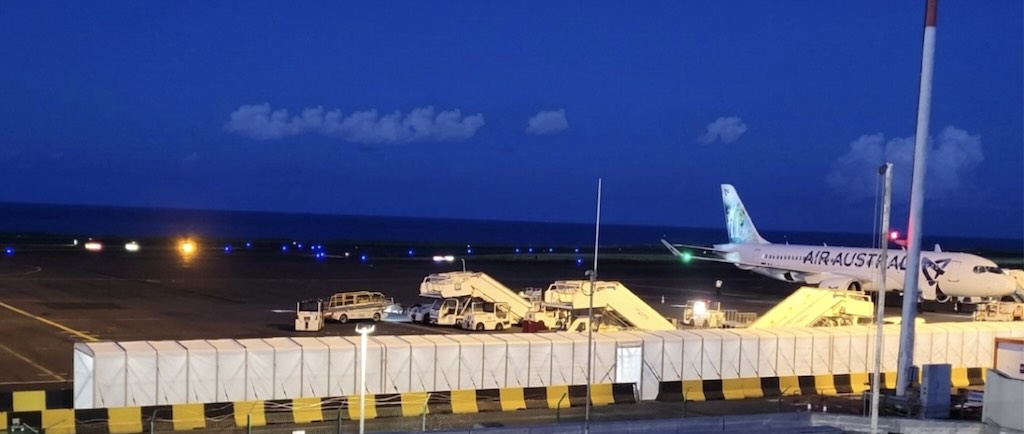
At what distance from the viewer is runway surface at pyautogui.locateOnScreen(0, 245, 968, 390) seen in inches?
1722

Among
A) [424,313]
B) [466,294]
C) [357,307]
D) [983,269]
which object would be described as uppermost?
[983,269]

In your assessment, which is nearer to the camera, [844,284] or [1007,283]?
[1007,283]

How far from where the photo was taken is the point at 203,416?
2917 centimetres

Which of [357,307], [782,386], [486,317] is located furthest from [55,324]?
[782,386]

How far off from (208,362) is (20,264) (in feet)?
220

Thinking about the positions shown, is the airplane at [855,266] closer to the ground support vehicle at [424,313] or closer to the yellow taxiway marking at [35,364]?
the ground support vehicle at [424,313]

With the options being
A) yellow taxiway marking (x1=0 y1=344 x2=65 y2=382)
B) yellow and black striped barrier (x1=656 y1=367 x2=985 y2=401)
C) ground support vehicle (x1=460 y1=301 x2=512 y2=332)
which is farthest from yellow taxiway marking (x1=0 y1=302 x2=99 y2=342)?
yellow and black striped barrier (x1=656 y1=367 x2=985 y2=401)

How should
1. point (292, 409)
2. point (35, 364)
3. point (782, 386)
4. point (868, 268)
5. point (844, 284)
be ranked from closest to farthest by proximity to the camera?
point (292, 409)
point (35, 364)
point (782, 386)
point (868, 268)
point (844, 284)

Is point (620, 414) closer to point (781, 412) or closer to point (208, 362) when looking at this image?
point (781, 412)

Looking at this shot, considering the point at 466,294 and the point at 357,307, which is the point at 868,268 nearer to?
the point at 466,294

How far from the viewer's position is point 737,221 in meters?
86.3

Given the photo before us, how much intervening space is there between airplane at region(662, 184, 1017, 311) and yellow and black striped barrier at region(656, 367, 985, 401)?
1963cm

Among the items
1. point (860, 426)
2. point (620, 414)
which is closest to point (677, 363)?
point (620, 414)

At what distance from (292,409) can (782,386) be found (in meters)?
17.7
